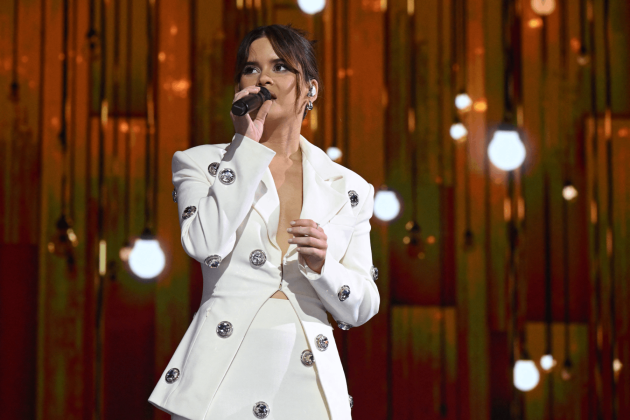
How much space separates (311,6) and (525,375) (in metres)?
1.66

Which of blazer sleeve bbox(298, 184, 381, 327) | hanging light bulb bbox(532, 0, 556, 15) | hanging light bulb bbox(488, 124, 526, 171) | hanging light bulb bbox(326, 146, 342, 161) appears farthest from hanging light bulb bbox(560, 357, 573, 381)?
blazer sleeve bbox(298, 184, 381, 327)

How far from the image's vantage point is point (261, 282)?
1.17 m

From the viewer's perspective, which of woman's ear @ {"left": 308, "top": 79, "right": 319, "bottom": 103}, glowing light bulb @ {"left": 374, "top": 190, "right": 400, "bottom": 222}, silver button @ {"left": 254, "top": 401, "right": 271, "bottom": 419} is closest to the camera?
silver button @ {"left": 254, "top": 401, "right": 271, "bottom": 419}

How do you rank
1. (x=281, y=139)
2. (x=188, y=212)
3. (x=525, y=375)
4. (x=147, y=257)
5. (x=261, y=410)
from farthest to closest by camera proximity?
(x=525, y=375) < (x=147, y=257) < (x=281, y=139) < (x=188, y=212) < (x=261, y=410)

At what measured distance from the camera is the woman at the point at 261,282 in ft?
3.61

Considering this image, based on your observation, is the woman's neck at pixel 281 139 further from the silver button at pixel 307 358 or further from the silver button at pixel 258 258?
the silver button at pixel 307 358

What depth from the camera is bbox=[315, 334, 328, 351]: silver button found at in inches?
45.4

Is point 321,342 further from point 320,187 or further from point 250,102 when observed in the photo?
point 250,102

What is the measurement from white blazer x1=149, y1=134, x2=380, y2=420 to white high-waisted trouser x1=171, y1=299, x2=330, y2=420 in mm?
17

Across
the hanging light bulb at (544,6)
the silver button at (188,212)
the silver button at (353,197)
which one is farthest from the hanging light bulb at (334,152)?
the silver button at (188,212)

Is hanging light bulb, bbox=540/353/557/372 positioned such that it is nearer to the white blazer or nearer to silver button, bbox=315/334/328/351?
the white blazer

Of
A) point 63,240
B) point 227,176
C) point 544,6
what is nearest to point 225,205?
point 227,176

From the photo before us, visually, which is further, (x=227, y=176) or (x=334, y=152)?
(x=334, y=152)

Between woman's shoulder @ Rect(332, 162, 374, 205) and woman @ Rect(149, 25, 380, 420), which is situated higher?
woman's shoulder @ Rect(332, 162, 374, 205)
